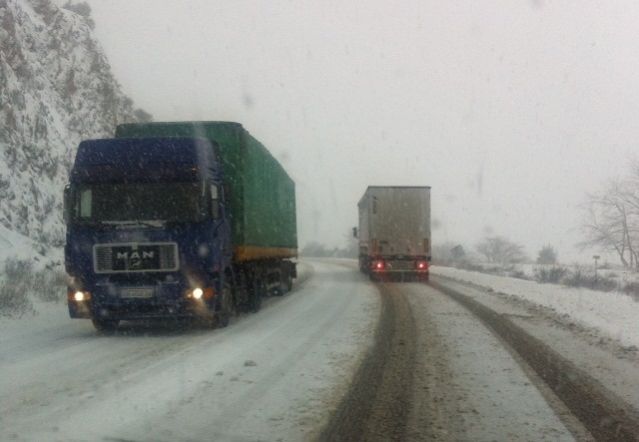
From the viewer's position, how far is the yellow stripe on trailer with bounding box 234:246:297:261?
46.9 ft

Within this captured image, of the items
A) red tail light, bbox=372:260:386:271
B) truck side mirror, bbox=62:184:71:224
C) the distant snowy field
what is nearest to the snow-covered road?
truck side mirror, bbox=62:184:71:224

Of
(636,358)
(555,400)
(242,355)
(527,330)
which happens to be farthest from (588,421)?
(527,330)

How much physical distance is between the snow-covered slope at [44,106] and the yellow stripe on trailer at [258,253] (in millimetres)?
11209

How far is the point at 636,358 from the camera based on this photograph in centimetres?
991

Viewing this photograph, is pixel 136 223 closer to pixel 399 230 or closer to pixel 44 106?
pixel 399 230

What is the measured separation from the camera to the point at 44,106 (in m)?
34.2

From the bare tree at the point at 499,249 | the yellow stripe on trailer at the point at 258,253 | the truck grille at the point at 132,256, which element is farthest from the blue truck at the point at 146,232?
the bare tree at the point at 499,249

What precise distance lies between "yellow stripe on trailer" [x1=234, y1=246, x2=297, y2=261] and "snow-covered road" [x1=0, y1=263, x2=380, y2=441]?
1.35m

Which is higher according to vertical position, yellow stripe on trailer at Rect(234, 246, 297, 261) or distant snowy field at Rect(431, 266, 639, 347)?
yellow stripe on trailer at Rect(234, 246, 297, 261)

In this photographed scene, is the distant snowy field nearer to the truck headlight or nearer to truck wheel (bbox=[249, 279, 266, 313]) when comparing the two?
truck wheel (bbox=[249, 279, 266, 313])

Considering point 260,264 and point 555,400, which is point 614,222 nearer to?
point 260,264

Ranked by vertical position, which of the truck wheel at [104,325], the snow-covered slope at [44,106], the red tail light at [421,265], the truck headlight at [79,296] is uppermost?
the snow-covered slope at [44,106]

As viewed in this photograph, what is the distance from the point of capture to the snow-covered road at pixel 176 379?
6.25 metres

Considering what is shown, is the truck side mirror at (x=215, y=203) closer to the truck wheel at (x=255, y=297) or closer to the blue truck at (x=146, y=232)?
the blue truck at (x=146, y=232)
